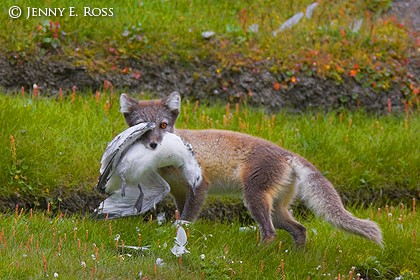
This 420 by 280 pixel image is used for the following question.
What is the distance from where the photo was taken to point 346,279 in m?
7.35

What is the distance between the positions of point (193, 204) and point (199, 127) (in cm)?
227

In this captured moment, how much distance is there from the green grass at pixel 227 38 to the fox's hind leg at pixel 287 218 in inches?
158

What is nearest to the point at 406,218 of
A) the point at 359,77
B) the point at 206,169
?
the point at 206,169

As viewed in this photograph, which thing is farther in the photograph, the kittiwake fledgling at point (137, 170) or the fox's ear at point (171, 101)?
the fox's ear at point (171, 101)

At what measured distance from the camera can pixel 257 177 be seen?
7.66 m

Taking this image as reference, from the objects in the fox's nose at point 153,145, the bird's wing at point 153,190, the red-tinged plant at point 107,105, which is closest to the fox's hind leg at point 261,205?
the bird's wing at point 153,190

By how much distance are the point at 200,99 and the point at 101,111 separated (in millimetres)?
1958

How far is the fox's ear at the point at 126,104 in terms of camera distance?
788cm

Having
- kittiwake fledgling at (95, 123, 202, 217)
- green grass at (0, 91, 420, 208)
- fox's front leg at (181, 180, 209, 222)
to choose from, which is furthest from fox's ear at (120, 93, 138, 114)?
green grass at (0, 91, 420, 208)

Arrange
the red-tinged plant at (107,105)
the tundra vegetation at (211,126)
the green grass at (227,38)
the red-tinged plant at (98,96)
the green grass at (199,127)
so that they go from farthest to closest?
the green grass at (227,38), the red-tinged plant at (98,96), the red-tinged plant at (107,105), the green grass at (199,127), the tundra vegetation at (211,126)

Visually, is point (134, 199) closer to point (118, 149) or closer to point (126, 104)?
point (118, 149)

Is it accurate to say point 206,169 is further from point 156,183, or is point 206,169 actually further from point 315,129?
point 315,129

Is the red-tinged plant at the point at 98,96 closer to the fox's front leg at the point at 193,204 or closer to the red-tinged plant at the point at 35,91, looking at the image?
the red-tinged plant at the point at 35,91

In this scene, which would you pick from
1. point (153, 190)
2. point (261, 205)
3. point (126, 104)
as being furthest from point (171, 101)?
point (261, 205)
